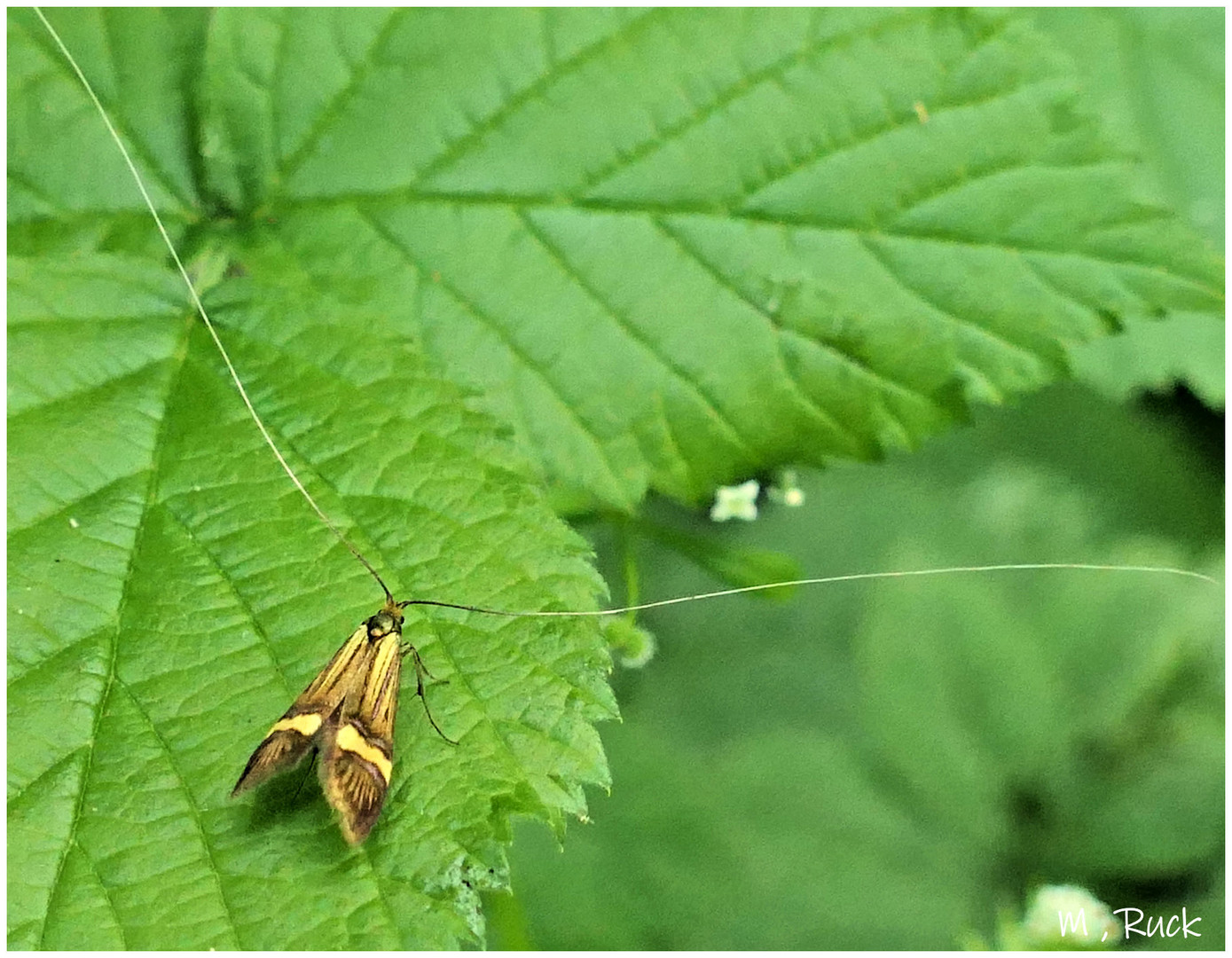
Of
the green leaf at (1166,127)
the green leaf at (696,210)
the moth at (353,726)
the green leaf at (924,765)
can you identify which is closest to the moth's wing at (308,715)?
the moth at (353,726)

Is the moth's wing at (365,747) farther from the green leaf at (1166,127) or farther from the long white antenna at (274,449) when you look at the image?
the green leaf at (1166,127)

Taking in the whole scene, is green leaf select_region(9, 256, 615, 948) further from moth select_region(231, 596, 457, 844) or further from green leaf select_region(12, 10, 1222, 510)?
green leaf select_region(12, 10, 1222, 510)

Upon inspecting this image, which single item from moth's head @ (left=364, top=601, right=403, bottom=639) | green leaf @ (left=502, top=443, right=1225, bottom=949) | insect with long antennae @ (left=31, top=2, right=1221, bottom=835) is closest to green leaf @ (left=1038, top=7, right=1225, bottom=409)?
green leaf @ (left=502, top=443, right=1225, bottom=949)

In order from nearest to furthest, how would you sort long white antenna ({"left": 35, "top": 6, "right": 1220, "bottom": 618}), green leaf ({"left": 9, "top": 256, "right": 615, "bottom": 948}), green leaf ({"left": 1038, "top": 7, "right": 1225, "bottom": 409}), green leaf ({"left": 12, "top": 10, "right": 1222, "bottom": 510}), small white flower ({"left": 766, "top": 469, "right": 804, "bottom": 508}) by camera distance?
green leaf ({"left": 9, "top": 256, "right": 615, "bottom": 948}), long white antenna ({"left": 35, "top": 6, "right": 1220, "bottom": 618}), green leaf ({"left": 12, "top": 10, "right": 1222, "bottom": 510}), small white flower ({"left": 766, "top": 469, "right": 804, "bottom": 508}), green leaf ({"left": 1038, "top": 7, "right": 1225, "bottom": 409})

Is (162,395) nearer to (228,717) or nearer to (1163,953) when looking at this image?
(228,717)

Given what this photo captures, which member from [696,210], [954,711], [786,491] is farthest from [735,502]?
[954,711]

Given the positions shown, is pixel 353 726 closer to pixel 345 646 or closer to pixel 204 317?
pixel 345 646

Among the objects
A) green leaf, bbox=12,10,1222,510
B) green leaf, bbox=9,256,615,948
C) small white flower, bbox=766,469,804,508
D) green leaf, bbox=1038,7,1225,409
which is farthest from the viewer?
green leaf, bbox=1038,7,1225,409

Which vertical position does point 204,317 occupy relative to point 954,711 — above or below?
above
